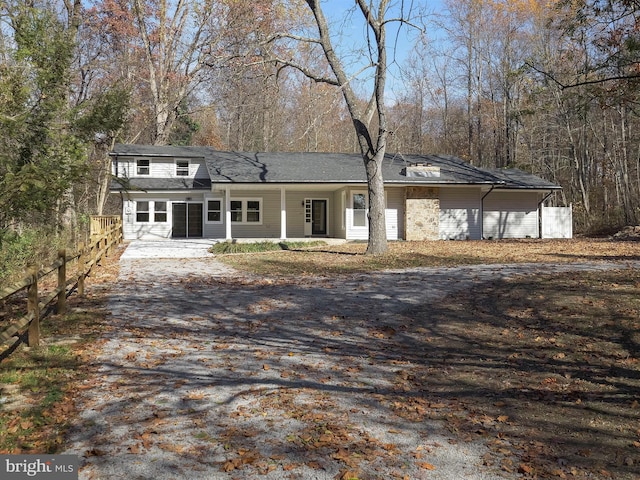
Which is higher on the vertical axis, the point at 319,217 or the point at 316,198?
the point at 316,198

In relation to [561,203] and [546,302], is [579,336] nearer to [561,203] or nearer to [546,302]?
[546,302]

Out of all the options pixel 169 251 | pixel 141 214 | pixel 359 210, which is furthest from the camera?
pixel 141 214

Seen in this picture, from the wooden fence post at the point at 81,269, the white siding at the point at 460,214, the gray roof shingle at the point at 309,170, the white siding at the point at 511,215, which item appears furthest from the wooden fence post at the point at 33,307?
the white siding at the point at 511,215

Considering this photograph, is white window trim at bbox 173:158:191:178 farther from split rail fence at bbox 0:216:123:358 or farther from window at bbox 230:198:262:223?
split rail fence at bbox 0:216:123:358

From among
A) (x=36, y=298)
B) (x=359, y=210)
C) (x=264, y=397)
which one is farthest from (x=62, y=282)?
(x=359, y=210)

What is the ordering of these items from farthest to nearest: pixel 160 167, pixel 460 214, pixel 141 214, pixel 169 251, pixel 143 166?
pixel 160 167
pixel 143 166
pixel 141 214
pixel 460 214
pixel 169 251

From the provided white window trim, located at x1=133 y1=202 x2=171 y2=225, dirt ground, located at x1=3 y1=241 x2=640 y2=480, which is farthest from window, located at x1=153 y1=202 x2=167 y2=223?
dirt ground, located at x1=3 y1=241 x2=640 y2=480

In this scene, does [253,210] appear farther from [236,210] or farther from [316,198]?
[316,198]

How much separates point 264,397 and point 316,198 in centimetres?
2216

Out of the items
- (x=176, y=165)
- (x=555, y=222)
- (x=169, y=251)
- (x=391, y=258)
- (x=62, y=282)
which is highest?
(x=176, y=165)

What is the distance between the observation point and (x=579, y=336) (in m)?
6.21

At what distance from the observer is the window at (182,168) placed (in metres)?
27.0

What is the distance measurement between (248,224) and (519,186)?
1341 cm

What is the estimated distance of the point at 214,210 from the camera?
25.9 metres
